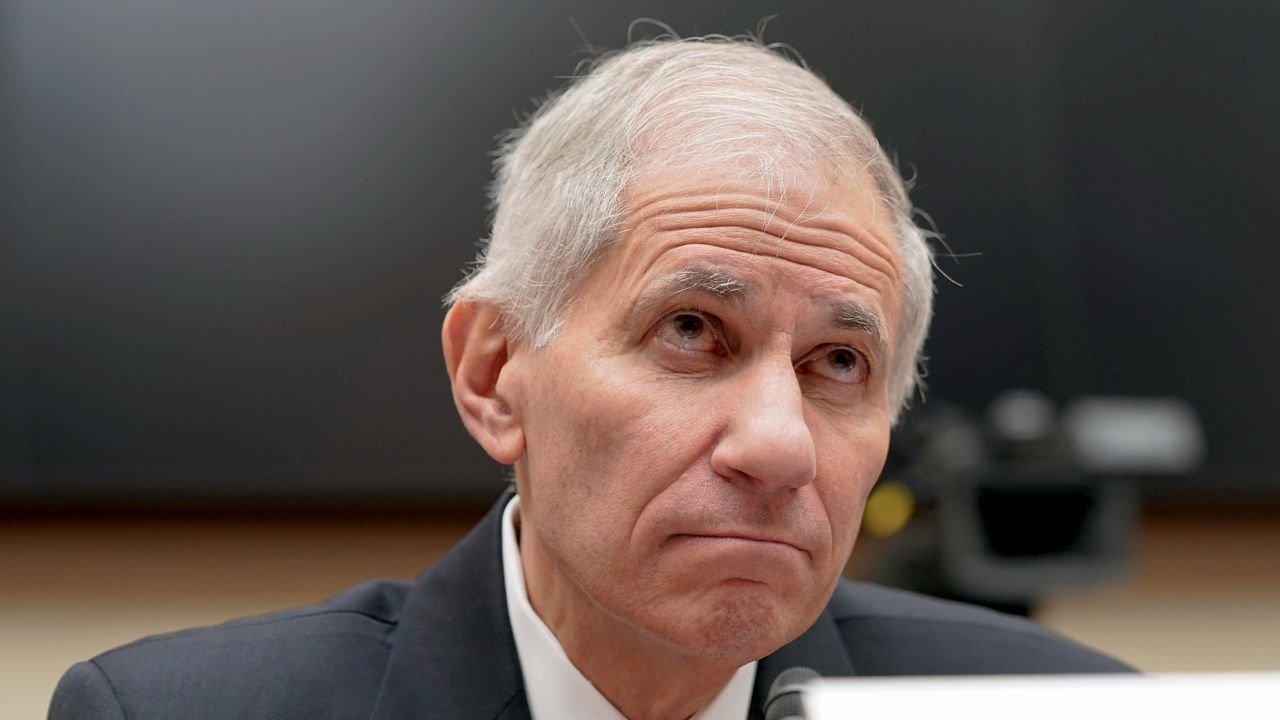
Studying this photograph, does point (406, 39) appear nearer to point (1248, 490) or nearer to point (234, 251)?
point (234, 251)

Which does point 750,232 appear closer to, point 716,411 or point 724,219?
point 724,219

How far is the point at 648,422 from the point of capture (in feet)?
4.64

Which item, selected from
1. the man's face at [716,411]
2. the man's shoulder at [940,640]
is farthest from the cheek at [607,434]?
the man's shoulder at [940,640]

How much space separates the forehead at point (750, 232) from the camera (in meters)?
1.44

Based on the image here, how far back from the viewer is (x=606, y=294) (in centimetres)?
150

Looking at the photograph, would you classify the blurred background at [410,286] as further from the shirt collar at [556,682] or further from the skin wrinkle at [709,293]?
the skin wrinkle at [709,293]

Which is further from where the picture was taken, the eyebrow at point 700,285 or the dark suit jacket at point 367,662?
the dark suit jacket at point 367,662

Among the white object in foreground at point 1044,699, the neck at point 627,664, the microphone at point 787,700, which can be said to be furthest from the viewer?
the neck at point 627,664

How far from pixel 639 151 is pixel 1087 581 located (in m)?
1.39

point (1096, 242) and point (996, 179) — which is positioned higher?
point (996, 179)

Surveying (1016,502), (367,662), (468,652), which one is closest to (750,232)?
(468,652)

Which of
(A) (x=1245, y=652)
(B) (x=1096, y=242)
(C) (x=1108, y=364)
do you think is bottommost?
(A) (x=1245, y=652)

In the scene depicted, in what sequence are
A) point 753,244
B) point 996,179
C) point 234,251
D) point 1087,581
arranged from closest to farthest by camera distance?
point 753,244
point 1087,581
point 234,251
point 996,179

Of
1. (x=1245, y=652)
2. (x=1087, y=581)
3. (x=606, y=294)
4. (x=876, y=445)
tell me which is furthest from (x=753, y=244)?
(x=1245, y=652)
